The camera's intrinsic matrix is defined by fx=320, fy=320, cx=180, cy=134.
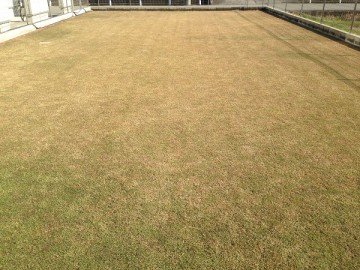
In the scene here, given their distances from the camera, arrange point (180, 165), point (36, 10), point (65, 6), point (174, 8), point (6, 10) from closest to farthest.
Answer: point (180, 165) → point (6, 10) → point (36, 10) → point (65, 6) → point (174, 8)

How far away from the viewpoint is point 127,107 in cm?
620

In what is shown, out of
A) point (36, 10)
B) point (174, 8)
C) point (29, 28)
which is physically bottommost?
point (29, 28)

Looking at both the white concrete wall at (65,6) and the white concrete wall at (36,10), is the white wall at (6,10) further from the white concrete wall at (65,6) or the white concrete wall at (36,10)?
the white concrete wall at (65,6)

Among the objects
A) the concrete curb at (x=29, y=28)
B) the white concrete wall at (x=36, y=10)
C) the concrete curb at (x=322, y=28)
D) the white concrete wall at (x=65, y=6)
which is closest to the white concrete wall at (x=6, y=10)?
the white concrete wall at (x=36, y=10)

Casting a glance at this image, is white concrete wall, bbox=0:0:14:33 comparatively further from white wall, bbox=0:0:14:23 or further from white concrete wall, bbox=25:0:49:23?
white concrete wall, bbox=25:0:49:23

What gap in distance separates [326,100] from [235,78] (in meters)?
2.31

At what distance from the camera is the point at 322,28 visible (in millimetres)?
14242

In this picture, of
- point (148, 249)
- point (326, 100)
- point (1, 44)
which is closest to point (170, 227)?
point (148, 249)

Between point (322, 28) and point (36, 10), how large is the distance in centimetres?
1512

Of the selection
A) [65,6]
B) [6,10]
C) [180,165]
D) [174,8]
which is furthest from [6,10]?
[180,165]

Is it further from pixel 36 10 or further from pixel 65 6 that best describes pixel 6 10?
pixel 65 6

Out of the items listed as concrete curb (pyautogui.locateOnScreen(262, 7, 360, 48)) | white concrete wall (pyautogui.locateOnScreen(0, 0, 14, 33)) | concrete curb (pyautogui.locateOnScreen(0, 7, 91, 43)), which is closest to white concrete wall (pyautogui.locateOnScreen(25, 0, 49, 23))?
concrete curb (pyautogui.locateOnScreen(0, 7, 91, 43))

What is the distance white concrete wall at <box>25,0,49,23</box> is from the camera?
52.9 ft

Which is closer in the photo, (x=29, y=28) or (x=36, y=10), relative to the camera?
(x=29, y=28)
